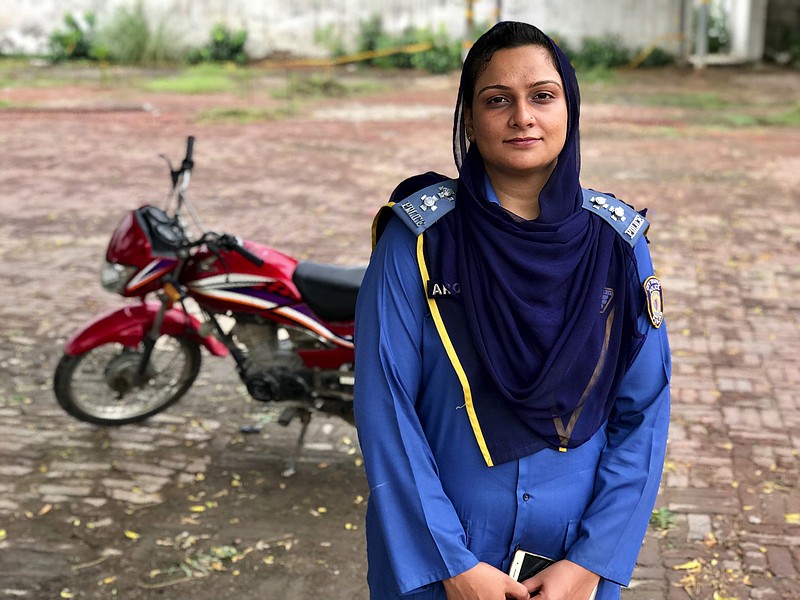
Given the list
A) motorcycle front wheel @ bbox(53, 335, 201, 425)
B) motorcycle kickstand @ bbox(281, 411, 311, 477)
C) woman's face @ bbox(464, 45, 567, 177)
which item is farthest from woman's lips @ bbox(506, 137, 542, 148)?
motorcycle front wheel @ bbox(53, 335, 201, 425)

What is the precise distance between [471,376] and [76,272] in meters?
6.00

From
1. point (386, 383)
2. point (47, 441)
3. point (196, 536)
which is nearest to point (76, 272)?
point (47, 441)

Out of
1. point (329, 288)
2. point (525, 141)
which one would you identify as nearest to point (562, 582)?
point (525, 141)

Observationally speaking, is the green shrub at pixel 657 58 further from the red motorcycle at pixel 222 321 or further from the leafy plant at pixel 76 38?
the red motorcycle at pixel 222 321

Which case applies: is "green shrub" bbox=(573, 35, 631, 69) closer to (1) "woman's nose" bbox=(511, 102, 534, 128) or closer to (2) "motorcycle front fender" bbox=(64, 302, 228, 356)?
(2) "motorcycle front fender" bbox=(64, 302, 228, 356)

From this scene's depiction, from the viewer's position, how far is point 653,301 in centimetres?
216

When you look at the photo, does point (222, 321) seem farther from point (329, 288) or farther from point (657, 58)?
point (657, 58)

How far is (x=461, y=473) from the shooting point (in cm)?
212

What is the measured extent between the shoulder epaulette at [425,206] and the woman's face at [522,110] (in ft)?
0.42

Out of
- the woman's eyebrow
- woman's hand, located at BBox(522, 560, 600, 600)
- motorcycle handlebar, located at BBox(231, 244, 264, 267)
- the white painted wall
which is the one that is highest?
the white painted wall

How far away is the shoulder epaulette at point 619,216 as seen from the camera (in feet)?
7.04

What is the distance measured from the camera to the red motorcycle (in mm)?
4348

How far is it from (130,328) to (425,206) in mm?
3011

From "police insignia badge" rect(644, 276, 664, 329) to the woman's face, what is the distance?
351 millimetres
